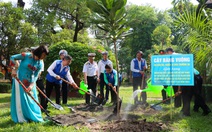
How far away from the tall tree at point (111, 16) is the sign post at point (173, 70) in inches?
49.6

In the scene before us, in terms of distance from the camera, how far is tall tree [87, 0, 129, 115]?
221 inches

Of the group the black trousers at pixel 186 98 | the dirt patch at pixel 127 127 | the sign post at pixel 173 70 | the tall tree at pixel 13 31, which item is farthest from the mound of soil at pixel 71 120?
the tall tree at pixel 13 31

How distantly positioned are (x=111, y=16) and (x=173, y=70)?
2.05m

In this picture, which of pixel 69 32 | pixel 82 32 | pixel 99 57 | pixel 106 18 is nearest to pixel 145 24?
pixel 82 32

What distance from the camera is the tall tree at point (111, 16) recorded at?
5.61 m

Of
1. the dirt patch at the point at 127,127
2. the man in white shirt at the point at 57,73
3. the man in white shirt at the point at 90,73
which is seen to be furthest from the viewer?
the man in white shirt at the point at 90,73

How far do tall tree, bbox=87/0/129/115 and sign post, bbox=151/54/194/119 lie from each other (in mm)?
1261

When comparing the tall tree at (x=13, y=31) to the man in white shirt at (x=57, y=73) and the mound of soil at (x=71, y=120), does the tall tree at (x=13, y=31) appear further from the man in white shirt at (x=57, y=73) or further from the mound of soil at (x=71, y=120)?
the mound of soil at (x=71, y=120)

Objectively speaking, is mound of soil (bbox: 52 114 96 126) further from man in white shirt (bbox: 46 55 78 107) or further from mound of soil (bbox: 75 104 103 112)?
man in white shirt (bbox: 46 55 78 107)

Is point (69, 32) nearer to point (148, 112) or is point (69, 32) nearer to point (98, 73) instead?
point (98, 73)

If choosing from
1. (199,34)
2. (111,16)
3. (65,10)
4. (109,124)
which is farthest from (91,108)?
(65,10)

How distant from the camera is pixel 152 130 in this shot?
5246 millimetres

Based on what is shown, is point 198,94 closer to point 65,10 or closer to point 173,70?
point 173,70

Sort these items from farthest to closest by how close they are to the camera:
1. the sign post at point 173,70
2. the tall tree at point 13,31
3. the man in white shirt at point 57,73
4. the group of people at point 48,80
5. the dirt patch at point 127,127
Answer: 1. the tall tree at point 13,31
2. the man in white shirt at point 57,73
3. the sign post at point 173,70
4. the group of people at point 48,80
5. the dirt patch at point 127,127
